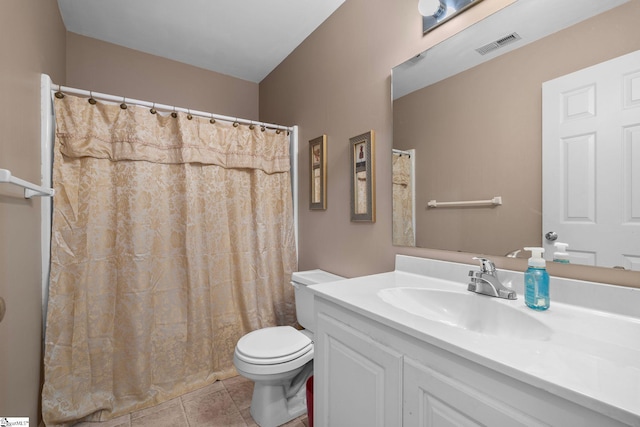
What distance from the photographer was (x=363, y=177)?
1.67m

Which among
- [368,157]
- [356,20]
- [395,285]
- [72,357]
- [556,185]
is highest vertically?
[356,20]

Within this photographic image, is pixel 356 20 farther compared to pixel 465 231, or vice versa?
pixel 356 20

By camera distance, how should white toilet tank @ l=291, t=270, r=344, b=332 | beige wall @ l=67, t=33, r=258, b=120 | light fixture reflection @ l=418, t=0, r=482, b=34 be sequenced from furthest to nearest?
1. beige wall @ l=67, t=33, r=258, b=120
2. white toilet tank @ l=291, t=270, r=344, b=332
3. light fixture reflection @ l=418, t=0, r=482, b=34

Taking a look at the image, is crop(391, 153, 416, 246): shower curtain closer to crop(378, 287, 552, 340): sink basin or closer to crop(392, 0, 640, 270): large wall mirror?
crop(392, 0, 640, 270): large wall mirror

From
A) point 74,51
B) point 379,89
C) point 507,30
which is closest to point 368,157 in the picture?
point 379,89

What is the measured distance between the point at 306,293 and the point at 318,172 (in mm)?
835

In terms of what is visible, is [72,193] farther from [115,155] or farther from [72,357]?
[72,357]

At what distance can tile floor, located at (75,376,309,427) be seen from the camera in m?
1.58

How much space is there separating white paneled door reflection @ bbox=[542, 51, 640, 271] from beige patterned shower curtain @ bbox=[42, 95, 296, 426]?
1670 millimetres

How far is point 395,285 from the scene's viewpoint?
1.22 m

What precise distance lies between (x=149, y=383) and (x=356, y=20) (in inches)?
98.5

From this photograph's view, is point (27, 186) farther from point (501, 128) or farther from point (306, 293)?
point (501, 128)

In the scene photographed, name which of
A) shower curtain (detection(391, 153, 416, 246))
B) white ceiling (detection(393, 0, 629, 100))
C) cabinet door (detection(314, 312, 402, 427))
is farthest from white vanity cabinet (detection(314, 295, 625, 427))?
white ceiling (detection(393, 0, 629, 100))

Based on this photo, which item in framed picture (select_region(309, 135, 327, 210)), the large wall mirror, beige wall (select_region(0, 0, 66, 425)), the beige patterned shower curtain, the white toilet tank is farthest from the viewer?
framed picture (select_region(309, 135, 327, 210))
